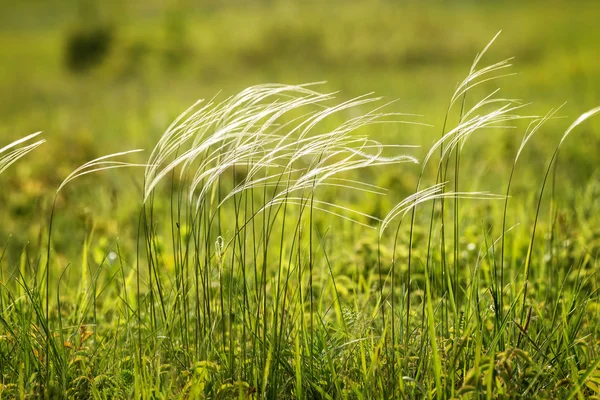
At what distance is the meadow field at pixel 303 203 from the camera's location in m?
1.35

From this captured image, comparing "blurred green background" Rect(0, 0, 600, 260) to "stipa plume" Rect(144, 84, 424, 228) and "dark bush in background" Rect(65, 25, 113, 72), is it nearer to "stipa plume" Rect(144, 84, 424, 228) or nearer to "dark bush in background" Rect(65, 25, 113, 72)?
"dark bush in background" Rect(65, 25, 113, 72)

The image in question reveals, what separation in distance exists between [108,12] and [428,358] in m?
16.6

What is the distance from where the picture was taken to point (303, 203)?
307 cm

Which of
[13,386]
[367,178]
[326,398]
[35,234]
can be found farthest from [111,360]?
[367,178]

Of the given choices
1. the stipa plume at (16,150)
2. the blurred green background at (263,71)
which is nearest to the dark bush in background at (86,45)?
the blurred green background at (263,71)

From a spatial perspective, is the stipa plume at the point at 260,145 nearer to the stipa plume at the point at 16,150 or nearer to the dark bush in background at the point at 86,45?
the stipa plume at the point at 16,150

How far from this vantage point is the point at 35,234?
11.5 ft

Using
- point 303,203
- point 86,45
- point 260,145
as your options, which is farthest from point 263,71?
point 260,145

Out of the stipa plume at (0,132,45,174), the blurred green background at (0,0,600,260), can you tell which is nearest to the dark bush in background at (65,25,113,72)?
the blurred green background at (0,0,600,260)

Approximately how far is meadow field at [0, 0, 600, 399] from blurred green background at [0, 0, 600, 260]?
2.2 inches

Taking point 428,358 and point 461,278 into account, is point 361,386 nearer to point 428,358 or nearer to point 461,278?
point 428,358

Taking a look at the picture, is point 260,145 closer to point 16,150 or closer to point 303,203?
point 16,150

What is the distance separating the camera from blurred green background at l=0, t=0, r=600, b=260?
4.38 meters

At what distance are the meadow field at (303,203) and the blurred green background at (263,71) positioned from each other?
0.06 m
